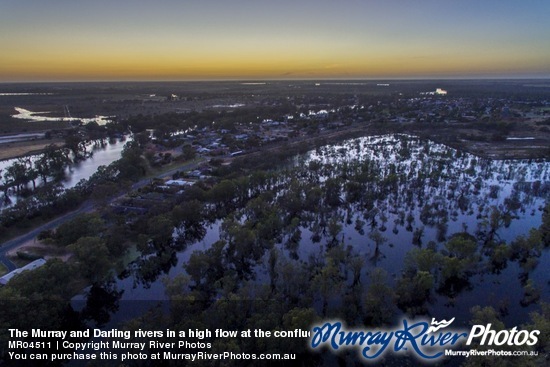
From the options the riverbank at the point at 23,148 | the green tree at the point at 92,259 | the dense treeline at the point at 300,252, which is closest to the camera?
the dense treeline at the point at 300,252

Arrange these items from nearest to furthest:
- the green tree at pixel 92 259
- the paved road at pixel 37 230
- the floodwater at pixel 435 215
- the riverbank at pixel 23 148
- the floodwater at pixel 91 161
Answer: the green tree at pixel 92 259 → the floodwater at pixel 435 215 → the paved road at pixel 37 230 → the floodwater at pixel 91 161 → the riverbank at pixel 23 148

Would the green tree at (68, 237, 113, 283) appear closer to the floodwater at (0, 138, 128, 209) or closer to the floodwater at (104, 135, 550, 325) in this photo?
the floodwater at (104, 135, 550, 325)

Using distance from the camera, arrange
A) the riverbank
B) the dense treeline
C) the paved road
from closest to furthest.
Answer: the dense treeline
the paved road
the riverbank

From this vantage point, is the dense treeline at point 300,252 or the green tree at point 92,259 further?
the green tree at point 92,259

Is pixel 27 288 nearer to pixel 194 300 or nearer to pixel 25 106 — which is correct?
pixel 194 300

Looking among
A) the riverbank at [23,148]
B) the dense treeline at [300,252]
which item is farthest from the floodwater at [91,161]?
the dense treeline at [300,252]

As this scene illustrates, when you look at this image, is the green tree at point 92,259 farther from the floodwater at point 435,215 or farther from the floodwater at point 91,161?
the floodwater at point 91,161

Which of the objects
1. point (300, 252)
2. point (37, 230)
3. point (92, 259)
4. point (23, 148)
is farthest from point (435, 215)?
point (23, 148)

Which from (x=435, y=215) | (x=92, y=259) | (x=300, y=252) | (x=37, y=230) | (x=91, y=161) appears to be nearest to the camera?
(x=92, y=259)

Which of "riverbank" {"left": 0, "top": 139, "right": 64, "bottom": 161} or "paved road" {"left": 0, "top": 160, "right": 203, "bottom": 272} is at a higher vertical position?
"riverbank" {"left": 0, "top": 139, "right": 64, "bottom": 161}

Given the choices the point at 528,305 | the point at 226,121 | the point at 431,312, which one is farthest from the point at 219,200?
the point at 226,121

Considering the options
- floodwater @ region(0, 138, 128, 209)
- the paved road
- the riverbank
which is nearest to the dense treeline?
the paved road

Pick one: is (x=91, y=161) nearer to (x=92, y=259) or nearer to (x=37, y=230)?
(x=37, y=230)
